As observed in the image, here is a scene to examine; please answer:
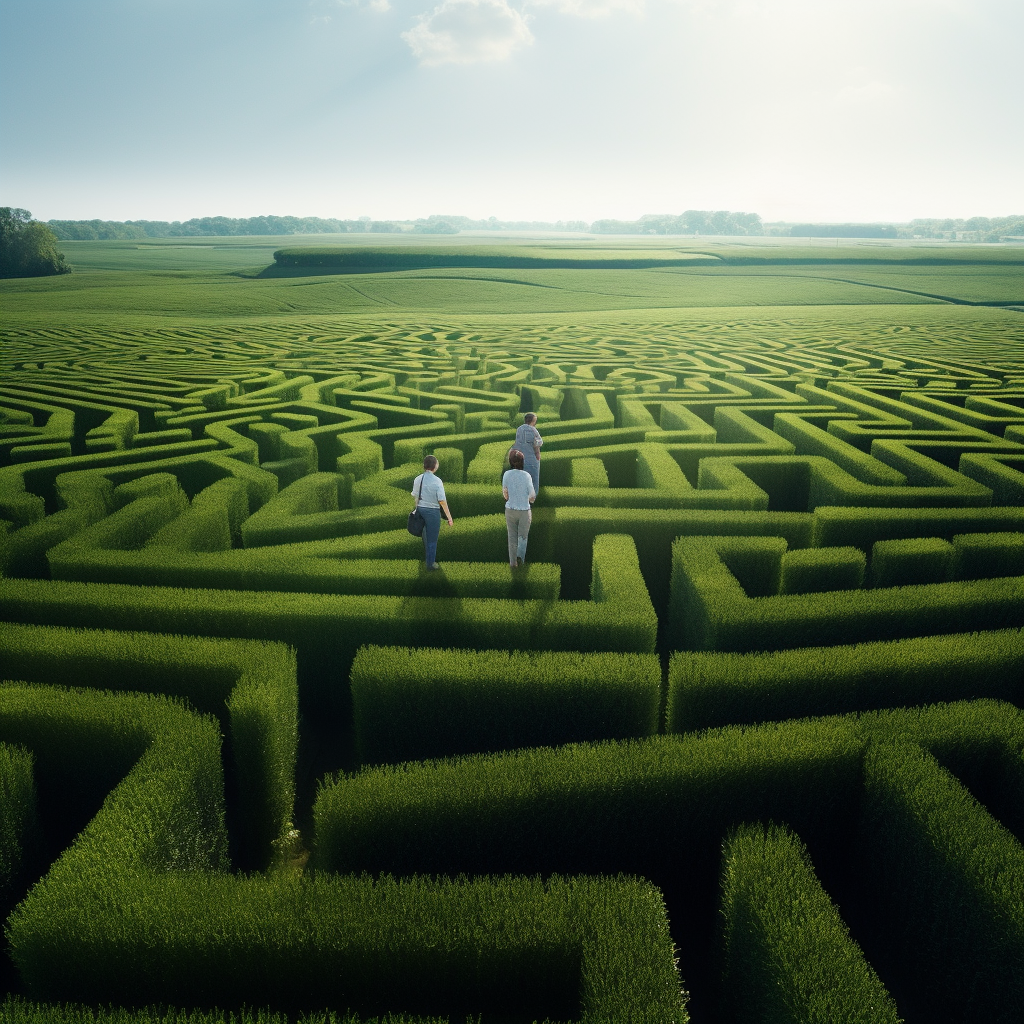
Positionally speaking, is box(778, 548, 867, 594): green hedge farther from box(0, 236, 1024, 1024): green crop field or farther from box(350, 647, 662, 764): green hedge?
box(350, 647, 662, 764): green hedge

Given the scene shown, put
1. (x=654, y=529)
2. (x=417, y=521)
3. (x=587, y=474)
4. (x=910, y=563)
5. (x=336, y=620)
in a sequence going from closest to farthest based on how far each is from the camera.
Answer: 1. (x=336, y=620)
2. (x=417, y=521)
3. (x=910, y=563)
4. (x=654, y=529)
5. (x=587, y=474)

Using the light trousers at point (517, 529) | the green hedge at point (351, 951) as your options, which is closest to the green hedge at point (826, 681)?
the green hedge at point (351, 951)

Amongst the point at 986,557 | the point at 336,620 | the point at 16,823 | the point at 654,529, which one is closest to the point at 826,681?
the point at 654,529

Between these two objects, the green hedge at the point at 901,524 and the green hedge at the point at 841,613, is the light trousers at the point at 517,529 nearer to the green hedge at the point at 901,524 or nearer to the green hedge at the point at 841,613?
the green hedge at the point at 841,613

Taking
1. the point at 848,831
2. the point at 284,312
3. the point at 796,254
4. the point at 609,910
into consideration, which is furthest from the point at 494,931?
the point at 796,254

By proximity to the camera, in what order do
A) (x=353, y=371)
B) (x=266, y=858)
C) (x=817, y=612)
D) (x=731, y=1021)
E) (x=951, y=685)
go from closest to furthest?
(x=731, y=1021) < (x=266, y=858) < (x=951, y=685) < (x=817, y=612) < (x=353, y=371)

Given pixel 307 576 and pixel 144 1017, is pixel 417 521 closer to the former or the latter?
pixel 307 576

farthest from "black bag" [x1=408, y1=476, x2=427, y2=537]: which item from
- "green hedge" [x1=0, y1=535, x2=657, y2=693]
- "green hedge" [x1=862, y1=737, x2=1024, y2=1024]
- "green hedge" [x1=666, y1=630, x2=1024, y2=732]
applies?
"green hedge" [x1=862, y1=737, x2=1024, y2=1024]

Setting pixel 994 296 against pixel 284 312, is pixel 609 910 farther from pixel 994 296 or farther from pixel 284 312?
pixel 994 296
